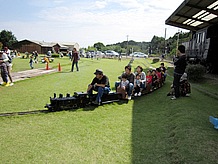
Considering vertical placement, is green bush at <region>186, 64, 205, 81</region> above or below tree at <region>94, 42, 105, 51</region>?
below

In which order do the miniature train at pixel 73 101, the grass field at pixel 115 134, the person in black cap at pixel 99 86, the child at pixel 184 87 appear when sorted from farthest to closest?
1. the child at pixel 184 87
2. the person in black cap at pixel 99 86
3. the miniature train at pixel 73 101
4. the grass field at pixel 115 134

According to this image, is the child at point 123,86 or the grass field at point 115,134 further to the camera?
the child at point 123,86

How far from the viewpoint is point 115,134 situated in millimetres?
5027

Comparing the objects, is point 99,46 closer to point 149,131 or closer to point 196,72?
point 196,72

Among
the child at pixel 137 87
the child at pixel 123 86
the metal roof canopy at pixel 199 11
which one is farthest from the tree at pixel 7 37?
the child at pixel 123 86

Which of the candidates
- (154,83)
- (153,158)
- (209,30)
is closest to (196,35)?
(209,30)

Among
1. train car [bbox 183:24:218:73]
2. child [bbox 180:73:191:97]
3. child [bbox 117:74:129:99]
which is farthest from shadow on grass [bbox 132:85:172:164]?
train car [bbox 183:24:218:73]

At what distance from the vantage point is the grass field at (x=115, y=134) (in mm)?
3918

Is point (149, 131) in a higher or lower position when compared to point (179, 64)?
lower

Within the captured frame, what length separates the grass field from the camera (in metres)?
3.92

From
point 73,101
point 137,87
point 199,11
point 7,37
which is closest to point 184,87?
point 137,87

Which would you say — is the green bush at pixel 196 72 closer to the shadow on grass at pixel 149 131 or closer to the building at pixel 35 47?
the shadow on grass at pixel 149 131

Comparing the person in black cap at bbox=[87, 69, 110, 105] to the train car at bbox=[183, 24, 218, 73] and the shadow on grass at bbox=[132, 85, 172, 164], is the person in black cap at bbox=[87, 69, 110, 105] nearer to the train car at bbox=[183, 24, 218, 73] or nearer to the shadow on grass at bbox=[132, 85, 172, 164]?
the shadow on grass at bbox=[132, 85, 172, 164]

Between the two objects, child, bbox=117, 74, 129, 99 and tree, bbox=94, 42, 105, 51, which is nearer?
child, bbox=117, 74, 129, 99
